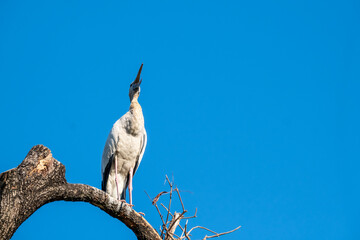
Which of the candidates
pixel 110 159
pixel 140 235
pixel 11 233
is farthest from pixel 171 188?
pixel 110 159

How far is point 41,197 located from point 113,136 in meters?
3.28

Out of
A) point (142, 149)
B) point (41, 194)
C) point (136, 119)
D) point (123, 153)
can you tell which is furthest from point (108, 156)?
point (41, 194)

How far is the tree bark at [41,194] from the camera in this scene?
181 inches

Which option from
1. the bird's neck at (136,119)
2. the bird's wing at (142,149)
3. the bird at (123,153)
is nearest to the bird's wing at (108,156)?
the bird at (123,153)

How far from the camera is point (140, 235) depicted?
17.3 feet

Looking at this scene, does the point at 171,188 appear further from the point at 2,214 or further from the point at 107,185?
the point at 107,185

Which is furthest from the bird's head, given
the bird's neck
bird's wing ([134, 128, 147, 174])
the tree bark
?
the tree bark

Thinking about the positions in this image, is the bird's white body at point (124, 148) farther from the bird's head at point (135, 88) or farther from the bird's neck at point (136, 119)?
the bird's head at point (135, 88)

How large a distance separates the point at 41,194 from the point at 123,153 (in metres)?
3.24

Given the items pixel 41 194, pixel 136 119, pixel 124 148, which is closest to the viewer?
pixel 41 194

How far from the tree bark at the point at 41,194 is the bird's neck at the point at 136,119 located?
293 centimetres

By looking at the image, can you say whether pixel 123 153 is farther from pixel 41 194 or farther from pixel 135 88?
pixel 41 194

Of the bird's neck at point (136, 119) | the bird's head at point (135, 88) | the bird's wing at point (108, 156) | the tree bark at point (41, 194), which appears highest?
the bird's head at point (135, 88)

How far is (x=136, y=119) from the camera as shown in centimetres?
823
